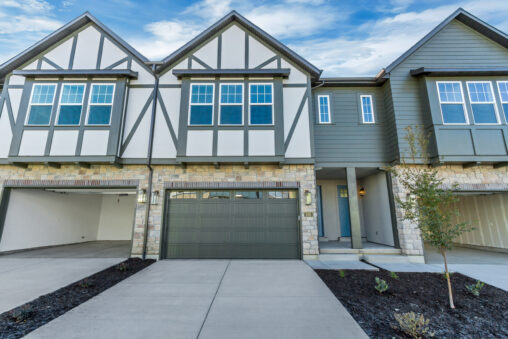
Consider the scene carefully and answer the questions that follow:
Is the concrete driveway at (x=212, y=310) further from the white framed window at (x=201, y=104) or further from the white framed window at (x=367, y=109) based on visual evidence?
the white framed window at (x=367, y=109)

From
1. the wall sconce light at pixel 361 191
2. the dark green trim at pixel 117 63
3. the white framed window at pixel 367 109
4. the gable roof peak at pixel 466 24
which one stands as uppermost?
the gable roof peak at pixel 466 24

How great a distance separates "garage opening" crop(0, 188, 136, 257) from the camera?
→ 25.5ft

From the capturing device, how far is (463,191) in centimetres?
732

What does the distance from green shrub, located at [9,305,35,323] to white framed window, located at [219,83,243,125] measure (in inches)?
236

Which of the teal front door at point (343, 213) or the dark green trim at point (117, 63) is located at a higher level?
the dark green trim at point (117, 63)

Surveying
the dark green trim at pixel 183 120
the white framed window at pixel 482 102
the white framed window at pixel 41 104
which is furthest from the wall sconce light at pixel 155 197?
the white framed window at pixel 482 102

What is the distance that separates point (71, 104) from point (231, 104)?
18.1ft

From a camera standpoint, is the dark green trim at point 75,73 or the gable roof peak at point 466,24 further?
the gable roof peak at point 466,24

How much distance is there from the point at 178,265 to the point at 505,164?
11072 millimetres

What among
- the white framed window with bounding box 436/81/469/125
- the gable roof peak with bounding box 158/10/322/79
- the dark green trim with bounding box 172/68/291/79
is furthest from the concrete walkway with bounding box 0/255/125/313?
the white framed window with bounding box 436/81/469/125

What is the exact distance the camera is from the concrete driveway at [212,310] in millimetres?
2939

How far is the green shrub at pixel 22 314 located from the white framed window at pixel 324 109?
8.70 m

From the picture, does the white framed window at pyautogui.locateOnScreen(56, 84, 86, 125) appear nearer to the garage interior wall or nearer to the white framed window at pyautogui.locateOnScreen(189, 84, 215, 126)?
the white framed window at pyautogui.locateOnScreen(189, 84, 215, 126)

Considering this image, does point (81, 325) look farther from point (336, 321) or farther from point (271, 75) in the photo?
point (271, 75)
